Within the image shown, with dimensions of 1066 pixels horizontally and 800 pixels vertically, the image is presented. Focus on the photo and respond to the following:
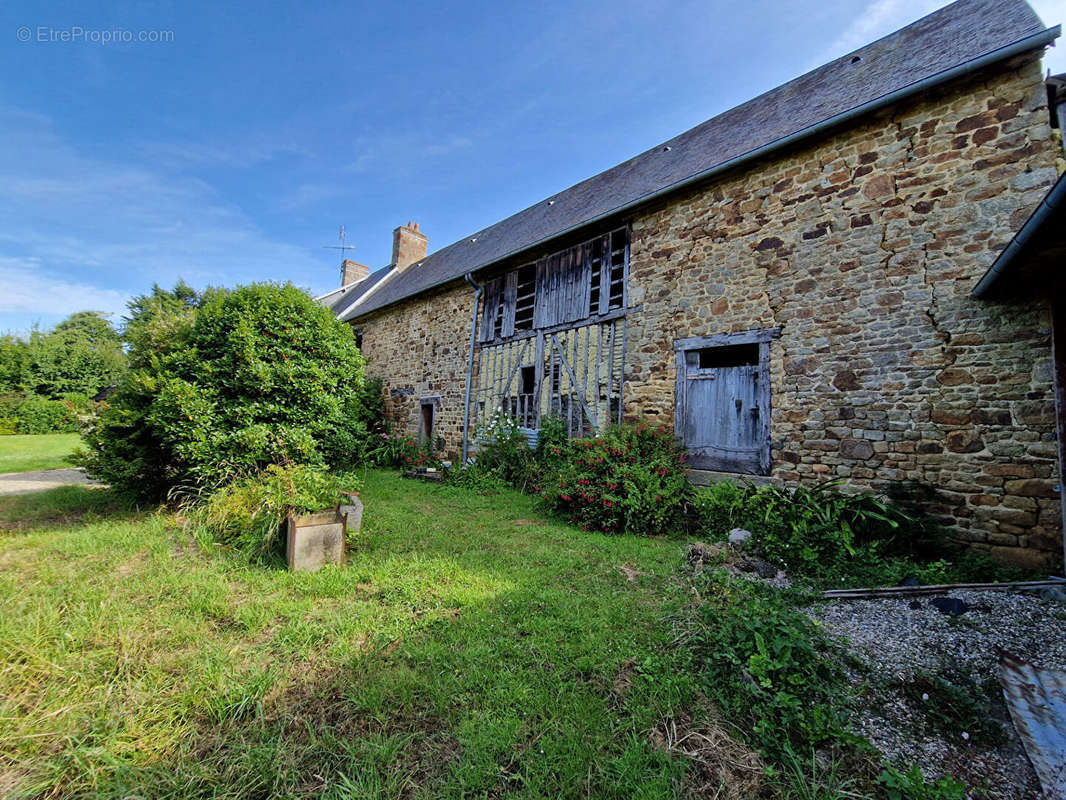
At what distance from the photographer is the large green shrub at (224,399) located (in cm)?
468

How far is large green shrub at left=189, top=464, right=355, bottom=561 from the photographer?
3.84 metres

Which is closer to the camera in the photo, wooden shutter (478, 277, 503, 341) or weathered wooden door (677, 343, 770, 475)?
weathered wooden door (677, 343, 770, 475)

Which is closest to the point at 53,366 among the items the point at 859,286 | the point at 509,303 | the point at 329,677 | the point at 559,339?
the point at 509,303

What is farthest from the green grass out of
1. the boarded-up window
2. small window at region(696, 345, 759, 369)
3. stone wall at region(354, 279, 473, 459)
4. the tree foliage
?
small window at region(696, 345, 759, 369)

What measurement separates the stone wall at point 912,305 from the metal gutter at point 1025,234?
1.34 feet

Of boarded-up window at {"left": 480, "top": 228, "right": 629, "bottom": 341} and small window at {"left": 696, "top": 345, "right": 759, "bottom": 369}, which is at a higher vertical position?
boarded-up window at {"left": 480, "top": 228, "right": 629, "bottom": 341}

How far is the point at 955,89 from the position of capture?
14.2ft

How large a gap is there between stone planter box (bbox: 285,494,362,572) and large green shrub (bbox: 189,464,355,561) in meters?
0.19

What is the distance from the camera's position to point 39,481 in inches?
281

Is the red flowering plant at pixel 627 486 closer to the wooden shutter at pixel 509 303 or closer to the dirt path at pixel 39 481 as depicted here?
the wooden shutter at pixel 509 303

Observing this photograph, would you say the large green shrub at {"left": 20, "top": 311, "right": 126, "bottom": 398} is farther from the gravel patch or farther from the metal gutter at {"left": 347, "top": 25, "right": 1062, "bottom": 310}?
the gravel patch

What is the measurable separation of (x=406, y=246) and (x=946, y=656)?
716 inches

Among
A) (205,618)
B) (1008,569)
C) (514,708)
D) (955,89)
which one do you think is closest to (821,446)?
(1008,569)

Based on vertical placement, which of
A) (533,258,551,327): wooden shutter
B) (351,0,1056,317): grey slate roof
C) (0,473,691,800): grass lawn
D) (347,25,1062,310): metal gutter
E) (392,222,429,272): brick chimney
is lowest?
(0,473,691,800): grass lawn
